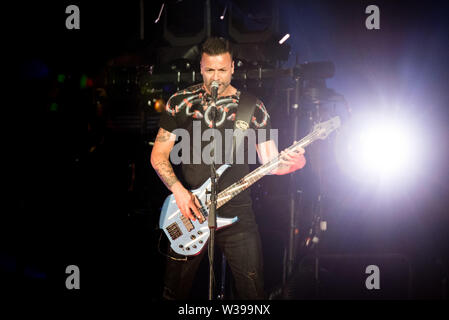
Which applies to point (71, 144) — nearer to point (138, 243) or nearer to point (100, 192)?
point (100, 192)

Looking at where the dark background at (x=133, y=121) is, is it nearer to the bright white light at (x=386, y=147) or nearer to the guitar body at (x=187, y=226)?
the bright white light at (x=386, y=147)

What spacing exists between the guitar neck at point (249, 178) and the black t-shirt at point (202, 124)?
0.04m

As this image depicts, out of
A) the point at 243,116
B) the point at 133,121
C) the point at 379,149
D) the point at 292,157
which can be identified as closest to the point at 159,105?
the point at 133,121

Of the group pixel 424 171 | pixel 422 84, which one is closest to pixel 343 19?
pixel 422 84

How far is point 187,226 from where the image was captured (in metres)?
2.80

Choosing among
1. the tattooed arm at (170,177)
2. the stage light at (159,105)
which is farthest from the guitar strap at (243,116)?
the stage light at (159,105)

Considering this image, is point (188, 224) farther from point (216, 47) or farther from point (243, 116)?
point (216, 47)

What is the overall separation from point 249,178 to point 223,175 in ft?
0.62

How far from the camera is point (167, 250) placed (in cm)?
287

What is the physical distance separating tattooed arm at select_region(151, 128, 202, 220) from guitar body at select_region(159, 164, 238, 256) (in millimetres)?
88

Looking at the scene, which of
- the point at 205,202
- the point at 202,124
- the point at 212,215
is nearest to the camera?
the point at 212,215

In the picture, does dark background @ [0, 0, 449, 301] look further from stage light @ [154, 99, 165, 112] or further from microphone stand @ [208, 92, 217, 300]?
microphone stand @ [208, 92, 217, 300]

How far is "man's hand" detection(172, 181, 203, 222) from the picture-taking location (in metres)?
2.65

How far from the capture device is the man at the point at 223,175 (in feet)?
8.84
